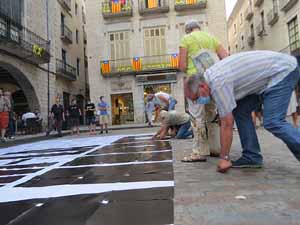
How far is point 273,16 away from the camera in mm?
23203

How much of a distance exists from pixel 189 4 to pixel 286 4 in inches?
262

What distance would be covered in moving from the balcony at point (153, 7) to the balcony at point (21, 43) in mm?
8181

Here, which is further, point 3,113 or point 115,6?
point 115,6

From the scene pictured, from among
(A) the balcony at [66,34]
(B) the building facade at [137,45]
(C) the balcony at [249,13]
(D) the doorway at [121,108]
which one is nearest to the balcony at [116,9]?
(B) the building facade at [137,45]

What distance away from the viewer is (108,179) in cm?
335

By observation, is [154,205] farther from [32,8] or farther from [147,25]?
[147,25]

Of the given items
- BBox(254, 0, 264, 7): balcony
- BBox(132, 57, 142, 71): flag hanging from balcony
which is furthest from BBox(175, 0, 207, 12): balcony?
BBox(254, 0, 264, 7): balcony

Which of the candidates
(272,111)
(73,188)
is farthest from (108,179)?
(272,111)

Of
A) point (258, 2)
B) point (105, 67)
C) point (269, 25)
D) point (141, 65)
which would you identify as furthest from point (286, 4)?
point (105, 67)

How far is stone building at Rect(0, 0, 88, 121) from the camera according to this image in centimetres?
1608

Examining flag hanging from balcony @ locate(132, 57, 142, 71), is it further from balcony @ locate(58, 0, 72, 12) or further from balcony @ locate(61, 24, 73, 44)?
balcony @ locate(58, 0, 72, 12)

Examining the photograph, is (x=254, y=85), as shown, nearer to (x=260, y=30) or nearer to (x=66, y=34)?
(x=66, y=34)

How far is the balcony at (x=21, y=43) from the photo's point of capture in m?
15.1

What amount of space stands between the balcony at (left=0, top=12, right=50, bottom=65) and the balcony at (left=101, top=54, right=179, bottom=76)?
6.00m
